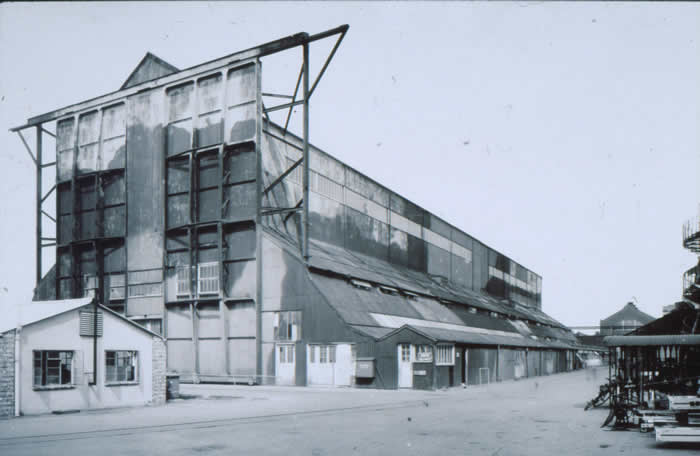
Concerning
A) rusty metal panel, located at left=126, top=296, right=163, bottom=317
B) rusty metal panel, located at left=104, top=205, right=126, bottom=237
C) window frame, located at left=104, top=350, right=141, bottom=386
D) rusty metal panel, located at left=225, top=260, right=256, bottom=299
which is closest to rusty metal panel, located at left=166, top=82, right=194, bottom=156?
rusty metal panel, located at left=104, top=205, right=126, bottom=237

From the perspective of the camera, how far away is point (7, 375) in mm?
21469

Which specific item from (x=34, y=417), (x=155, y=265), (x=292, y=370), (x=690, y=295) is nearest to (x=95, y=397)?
(x=34, y=417)

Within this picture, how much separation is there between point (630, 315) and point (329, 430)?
140098 mm

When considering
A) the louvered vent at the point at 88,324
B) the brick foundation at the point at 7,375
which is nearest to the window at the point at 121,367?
the louvered vent at the point at 88,324

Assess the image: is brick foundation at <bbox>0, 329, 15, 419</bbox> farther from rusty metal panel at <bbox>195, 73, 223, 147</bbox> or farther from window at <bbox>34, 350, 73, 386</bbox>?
rusty metal panel at <bbox>195, 73, 223, 147</bbox>

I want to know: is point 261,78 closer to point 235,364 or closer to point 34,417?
point 235,364

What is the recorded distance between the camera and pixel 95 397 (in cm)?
2430

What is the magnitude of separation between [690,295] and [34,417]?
103ft

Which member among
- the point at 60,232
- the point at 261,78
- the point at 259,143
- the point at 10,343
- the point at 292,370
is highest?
the point at 261,78

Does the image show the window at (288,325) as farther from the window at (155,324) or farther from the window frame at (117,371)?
the window frame at (117,371)

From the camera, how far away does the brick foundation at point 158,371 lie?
26527mm

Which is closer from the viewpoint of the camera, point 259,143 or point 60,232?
point 259,143

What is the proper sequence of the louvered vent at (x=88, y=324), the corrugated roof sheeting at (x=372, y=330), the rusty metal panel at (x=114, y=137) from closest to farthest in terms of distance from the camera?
the louvered vent at (x=88, y=324) → the corrugated roof sheeting at (x=372, y=330) → the rusty metal panel at (x=114, y=137)

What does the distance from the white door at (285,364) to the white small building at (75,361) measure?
13402 mm
